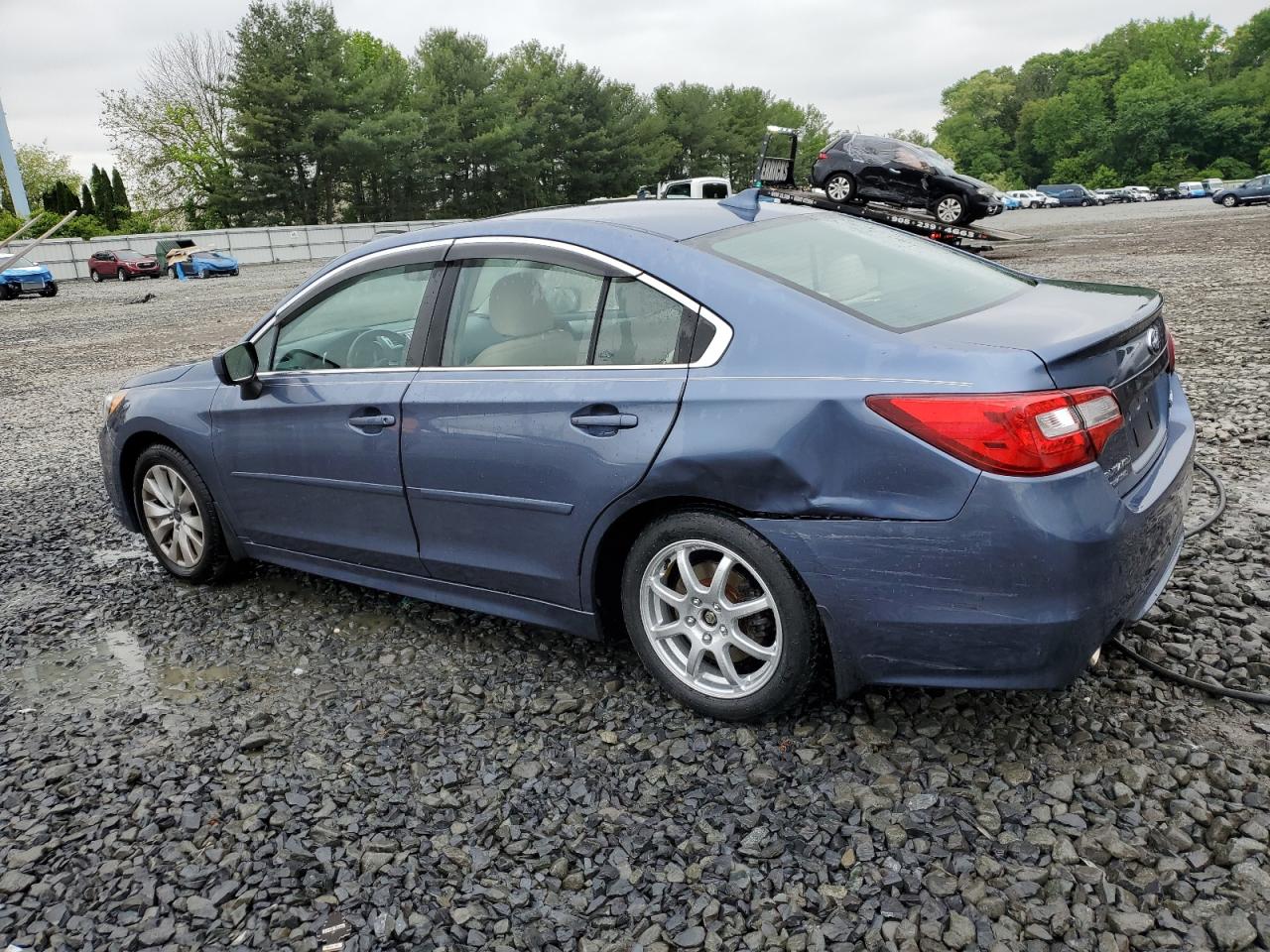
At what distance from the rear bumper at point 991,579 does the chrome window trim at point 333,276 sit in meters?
1.76

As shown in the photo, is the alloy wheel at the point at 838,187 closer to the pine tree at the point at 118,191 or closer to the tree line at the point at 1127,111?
the pine tree at the point at 118,191

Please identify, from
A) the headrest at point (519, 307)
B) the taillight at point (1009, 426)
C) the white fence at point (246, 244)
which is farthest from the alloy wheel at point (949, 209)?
the white fence at point (246, 244)

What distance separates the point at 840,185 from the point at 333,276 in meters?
19.7

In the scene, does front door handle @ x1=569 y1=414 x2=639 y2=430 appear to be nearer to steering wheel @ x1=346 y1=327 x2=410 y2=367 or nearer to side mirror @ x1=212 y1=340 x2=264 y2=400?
steering wheel @ x1=346 y1=327 x2=410 y2=367

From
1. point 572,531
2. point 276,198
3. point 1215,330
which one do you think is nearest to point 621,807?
point 572,531

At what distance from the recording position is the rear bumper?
8.06ft

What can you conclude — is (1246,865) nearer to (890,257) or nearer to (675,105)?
(890,257)

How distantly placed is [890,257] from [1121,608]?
56.6 inches

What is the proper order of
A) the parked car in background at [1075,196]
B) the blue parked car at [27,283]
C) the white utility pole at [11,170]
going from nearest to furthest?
the blue parked car at [27,283]
the white utility pole at [11,170]
the parked car in background at [1075,196]

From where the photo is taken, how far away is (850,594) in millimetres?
2686

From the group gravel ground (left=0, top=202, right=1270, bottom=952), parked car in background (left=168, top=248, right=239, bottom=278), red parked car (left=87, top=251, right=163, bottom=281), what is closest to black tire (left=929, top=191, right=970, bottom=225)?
gravel ground (left=0, top=202, right=1270, bottom=952)

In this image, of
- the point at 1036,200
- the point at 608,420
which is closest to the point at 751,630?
the point at 608,420

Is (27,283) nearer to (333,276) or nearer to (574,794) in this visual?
(333,276)

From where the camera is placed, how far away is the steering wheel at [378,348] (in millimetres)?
3697
